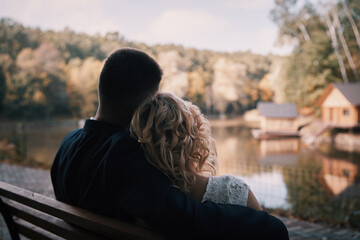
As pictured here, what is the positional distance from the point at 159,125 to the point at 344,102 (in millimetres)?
26835

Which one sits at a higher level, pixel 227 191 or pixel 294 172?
pixel 227 191

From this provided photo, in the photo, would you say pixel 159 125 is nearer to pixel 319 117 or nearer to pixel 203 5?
pixel 319 117

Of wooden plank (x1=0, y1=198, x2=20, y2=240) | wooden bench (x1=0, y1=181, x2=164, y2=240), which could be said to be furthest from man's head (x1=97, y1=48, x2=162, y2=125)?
wooden plank (x1=0, y1=198, x2=20, y2=240)

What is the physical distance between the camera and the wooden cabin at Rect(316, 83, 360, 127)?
76.6ft

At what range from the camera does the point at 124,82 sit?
1205 mm

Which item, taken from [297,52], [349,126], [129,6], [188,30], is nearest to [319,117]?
[349,126]

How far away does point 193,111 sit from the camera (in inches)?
46.6

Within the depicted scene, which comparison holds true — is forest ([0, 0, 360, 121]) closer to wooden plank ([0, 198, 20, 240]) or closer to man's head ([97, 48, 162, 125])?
wooden plank ([0, 198, 20, 240])

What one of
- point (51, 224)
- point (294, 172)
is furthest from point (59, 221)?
point (294, 172)

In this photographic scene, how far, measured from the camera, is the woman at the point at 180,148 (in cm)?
103

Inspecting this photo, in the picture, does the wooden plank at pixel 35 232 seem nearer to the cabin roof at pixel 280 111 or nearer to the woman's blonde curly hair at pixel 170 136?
the woman's blonde curly hair at pixel 170 136

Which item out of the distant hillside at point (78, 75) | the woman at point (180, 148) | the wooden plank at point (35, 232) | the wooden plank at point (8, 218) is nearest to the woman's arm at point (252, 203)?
the woman at point (180, 148)

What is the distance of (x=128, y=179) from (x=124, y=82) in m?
0.42

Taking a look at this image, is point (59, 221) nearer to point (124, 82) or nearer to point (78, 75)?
point (124, 82)
